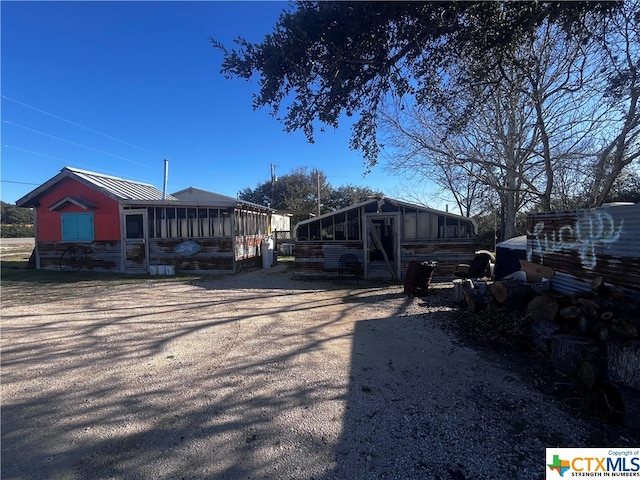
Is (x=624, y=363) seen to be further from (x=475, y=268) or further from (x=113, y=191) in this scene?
(x=113, y=191)

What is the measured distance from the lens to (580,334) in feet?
13.6

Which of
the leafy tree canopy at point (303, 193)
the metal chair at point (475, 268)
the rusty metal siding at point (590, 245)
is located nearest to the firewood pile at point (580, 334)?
the rusty metal siding at point (590, 245)

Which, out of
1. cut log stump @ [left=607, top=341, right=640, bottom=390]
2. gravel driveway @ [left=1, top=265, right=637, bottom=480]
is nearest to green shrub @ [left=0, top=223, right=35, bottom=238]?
gravel driveway @ [left=1, top=265, right=637, bottom=480]

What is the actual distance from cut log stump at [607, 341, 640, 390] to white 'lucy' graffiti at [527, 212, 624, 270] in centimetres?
176

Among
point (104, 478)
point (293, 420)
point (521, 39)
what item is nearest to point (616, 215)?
point (521, 39)

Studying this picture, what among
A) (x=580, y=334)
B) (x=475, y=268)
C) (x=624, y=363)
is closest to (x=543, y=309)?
(x=580, y=334)

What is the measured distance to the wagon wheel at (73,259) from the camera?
1392 centimetres

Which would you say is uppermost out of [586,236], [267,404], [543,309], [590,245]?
[586,236]

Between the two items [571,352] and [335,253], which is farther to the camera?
[335,253]

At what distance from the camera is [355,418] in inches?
118

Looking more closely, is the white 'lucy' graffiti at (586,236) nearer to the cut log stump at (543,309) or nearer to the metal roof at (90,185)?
the cut log stump at (543,309)

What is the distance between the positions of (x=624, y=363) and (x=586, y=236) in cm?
235

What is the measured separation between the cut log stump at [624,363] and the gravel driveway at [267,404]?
0.84 metres

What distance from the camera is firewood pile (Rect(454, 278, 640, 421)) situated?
334 centimetres
